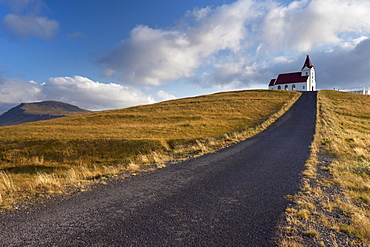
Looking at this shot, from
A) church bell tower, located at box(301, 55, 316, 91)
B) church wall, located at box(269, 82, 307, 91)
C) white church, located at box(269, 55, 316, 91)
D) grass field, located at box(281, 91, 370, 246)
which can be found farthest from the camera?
church bell tower, located at box(301, 55, 316, 91)

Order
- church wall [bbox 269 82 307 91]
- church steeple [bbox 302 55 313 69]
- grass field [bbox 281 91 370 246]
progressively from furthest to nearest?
church steeple [bbox 302 55 313 69], church wall [bbox 269 82 307 91], grass field [bbox 281 91 370 246]

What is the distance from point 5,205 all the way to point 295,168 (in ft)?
35.1

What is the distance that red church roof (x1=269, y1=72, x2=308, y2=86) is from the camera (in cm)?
9554

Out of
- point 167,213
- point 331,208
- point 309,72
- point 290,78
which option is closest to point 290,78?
point 290,78

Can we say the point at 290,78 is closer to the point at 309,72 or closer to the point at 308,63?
the point at 309,72

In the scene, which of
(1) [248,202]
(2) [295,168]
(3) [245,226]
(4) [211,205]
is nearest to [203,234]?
(3) [245,226]

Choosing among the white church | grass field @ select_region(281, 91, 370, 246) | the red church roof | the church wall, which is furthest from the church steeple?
grass field @ select_region(281, 91, 370, 246)

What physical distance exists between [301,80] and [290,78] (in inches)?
214

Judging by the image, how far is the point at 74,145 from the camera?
22844 mm

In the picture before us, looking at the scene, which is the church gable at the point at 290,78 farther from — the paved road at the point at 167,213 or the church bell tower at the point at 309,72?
the paved road at the point at 167,213

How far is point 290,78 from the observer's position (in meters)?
99.1

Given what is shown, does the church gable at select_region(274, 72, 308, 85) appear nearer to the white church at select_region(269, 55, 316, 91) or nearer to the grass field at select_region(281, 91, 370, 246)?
the white church at select_region(269, 55, 316, 91)

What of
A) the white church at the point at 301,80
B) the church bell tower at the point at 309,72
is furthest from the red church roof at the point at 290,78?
the church bell tower at the point at 309,72

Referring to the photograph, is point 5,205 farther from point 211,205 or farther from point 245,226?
point 245,226
